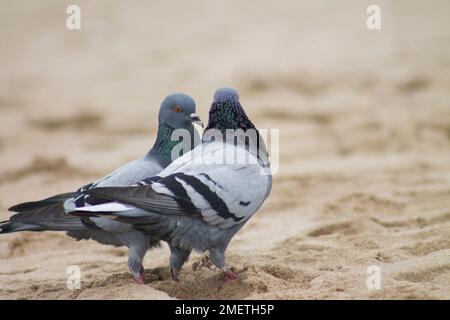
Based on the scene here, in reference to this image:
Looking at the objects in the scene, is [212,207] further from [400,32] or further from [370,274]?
[400,32]

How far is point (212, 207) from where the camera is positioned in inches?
171

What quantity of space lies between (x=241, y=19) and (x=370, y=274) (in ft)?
32.2

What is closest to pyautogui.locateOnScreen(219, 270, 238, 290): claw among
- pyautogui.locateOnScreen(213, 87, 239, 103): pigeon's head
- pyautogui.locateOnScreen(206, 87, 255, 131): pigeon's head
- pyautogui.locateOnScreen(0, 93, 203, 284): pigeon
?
pyautogui.locateOnScreen(0, 93, 203, 284): pigeon

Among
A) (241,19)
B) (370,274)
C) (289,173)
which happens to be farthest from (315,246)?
(241,19)

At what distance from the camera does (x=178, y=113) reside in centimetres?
551

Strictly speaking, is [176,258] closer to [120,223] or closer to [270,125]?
[120,223]

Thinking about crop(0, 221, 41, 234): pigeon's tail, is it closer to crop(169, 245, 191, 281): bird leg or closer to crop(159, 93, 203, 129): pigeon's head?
crop(169, 245, 191, 281): bird leg

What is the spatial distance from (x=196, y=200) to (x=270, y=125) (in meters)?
5.68

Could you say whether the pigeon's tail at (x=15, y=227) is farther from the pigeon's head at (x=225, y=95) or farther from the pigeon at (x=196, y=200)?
the pigeon's head at (x=225, y=95)

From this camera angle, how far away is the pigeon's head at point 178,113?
5.50 m

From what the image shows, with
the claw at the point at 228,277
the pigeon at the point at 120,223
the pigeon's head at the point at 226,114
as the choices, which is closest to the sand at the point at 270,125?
the claw at the point at 228,277

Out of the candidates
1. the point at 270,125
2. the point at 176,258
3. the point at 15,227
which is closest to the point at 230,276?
the point at 176,258

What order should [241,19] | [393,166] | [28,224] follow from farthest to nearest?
[241,19]
[393,166]
[28,224]
